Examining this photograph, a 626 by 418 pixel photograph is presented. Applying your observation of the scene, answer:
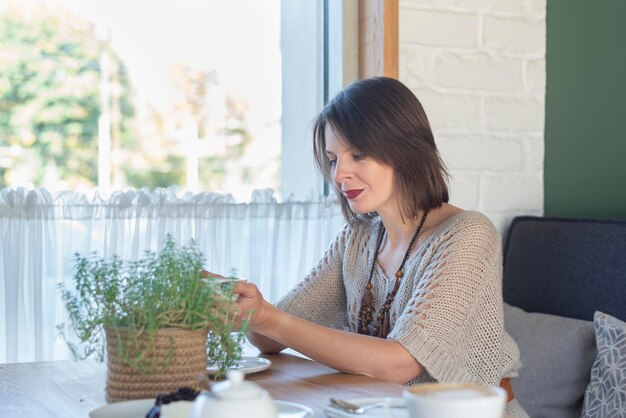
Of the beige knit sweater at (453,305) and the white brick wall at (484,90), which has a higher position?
the white brick wall at (484,90)

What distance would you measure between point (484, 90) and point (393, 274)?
2.61 feet

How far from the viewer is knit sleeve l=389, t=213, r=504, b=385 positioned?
1.61 metres

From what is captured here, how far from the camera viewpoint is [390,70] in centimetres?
233

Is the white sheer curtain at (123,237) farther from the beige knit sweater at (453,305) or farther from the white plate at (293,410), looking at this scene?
the white plate at (293,410)

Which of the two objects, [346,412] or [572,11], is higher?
[572,11]

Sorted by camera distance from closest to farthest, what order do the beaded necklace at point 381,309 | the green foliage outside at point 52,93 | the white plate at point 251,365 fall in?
the white plate at point 251,365, the beaded necklace at point 381,309, the green foliage outside at point 52,93

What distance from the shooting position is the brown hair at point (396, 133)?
6.14ft

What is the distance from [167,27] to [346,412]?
143 centimetres

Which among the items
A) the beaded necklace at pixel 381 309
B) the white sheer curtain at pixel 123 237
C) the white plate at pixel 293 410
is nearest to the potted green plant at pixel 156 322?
the white plate at pixel 293 410

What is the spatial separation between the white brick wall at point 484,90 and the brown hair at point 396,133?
1.54 ft

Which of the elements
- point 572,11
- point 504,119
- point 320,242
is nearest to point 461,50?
point 504,119

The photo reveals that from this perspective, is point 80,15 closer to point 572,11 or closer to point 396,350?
point 396,350

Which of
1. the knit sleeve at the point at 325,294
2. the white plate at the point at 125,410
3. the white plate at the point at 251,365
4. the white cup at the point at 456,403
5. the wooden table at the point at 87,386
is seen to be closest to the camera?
the white cup at the point at 456,403

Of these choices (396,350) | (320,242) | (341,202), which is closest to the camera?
(396,350)
